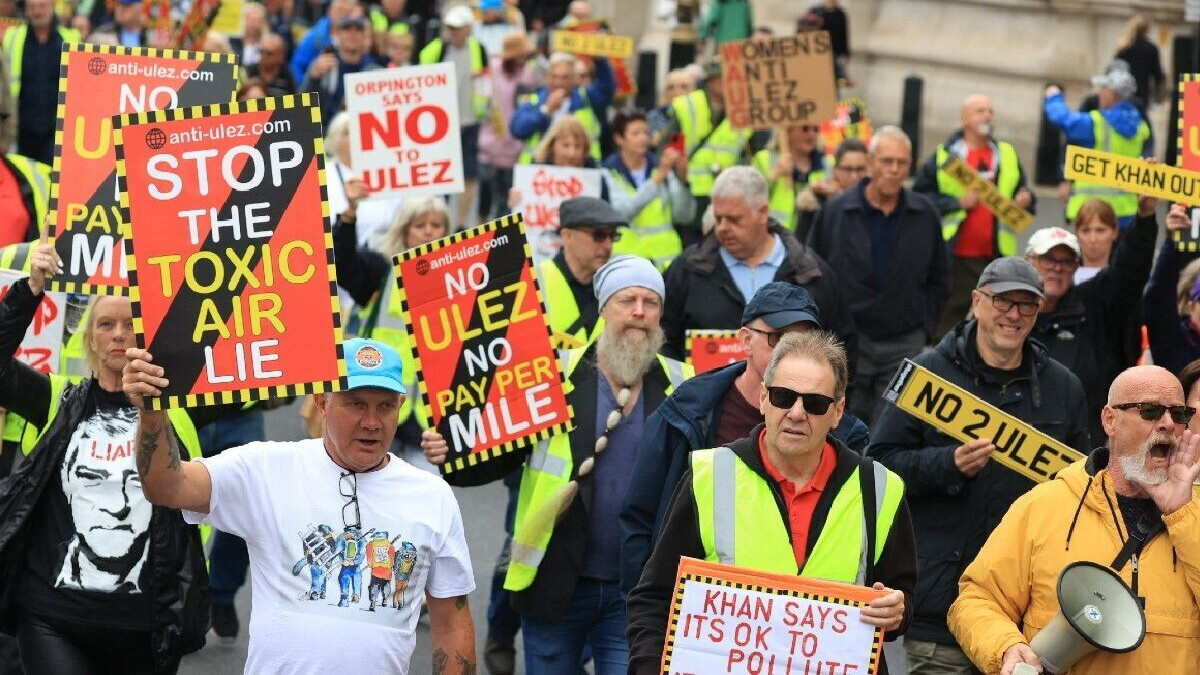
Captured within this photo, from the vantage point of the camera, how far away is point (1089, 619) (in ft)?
16.4

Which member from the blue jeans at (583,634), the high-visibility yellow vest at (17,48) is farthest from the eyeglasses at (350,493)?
the high-visibility yellow vest at (17,48)

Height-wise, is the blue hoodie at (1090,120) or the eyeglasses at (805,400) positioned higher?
the eyeglasses at (805,400)

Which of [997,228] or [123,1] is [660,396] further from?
[123,1]

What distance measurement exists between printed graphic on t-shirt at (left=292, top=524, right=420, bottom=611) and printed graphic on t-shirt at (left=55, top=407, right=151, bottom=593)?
127 cm

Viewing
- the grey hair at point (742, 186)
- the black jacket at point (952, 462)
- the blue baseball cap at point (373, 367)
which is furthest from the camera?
the grey hair at point (742, 186)

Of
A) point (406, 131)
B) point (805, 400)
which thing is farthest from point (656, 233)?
point (805, 400)

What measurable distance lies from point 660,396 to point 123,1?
14.9 m

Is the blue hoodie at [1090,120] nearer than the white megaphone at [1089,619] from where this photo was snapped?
No

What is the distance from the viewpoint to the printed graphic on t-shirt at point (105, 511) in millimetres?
6051

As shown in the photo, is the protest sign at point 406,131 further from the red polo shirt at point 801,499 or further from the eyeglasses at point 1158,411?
the eyeglasses at point 1158,411

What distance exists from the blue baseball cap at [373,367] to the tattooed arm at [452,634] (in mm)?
534

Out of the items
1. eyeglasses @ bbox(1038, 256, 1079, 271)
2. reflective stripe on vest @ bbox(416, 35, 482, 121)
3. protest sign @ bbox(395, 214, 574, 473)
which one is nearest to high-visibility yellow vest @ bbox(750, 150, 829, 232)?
eyeglasses @ bbox(1038, 256, 1079, 271)

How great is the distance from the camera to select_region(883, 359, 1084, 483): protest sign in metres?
6.34

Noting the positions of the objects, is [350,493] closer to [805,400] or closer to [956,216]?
[805,400]
